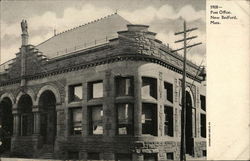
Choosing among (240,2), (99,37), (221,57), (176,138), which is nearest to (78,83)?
(99,37)

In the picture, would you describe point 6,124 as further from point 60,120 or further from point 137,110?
point 137,110

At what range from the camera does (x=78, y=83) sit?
735 centimetres

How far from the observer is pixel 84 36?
23.9ft

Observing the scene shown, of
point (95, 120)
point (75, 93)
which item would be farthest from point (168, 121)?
point (75, 93)

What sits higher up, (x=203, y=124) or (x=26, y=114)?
(x=26, y=114)

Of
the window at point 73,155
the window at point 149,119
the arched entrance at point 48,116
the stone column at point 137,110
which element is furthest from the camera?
the arched entrance at point 48,116

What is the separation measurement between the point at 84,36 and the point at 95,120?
1.72 metres

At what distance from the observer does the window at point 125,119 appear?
22.6ft

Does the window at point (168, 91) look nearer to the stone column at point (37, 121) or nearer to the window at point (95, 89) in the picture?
the window at point (95, 89)

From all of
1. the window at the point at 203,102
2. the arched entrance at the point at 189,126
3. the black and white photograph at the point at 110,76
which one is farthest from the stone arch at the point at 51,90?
the window at the point at 203,102

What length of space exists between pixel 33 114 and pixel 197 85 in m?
3.56

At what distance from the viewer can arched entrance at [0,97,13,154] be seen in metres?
7.77

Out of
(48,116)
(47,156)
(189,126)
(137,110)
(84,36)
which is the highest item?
(84,36)

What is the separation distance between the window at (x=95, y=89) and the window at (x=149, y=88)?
2.94 feet
